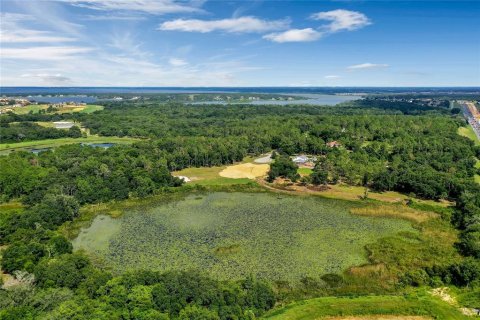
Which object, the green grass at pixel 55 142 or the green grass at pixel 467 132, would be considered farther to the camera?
the green grass at pixel 467 132

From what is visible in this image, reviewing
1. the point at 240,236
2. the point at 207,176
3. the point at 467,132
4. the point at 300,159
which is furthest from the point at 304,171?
the point at 467,132

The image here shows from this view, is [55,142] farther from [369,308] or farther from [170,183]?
[369,308]

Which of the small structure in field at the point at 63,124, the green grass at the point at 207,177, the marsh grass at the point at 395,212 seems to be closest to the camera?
the marsh grass at the point at 395,212

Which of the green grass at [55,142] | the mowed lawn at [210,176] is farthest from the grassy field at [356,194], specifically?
the green grass at [55,142]

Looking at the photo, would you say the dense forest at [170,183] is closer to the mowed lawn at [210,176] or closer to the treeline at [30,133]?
the treeline at [30,133]

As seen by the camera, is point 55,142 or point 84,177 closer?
point 84,177
